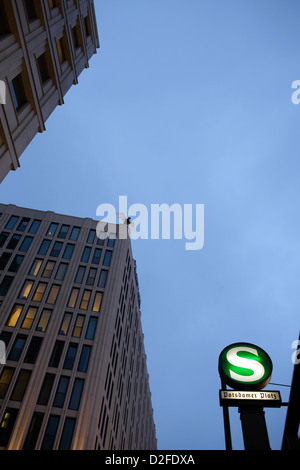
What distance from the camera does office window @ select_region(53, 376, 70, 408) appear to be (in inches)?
1215

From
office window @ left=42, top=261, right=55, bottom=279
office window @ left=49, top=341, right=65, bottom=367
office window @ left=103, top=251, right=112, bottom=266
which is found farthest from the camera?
office window @ left=103, top=251, right=112, bottom=266

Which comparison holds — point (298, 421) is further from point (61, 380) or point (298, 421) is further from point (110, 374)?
point (110, 374)

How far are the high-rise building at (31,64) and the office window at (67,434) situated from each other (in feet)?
86.1

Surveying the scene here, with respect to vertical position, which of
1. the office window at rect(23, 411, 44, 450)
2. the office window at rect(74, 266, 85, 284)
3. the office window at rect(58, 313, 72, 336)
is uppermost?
the office window at rect(74, 266, 85, 284)

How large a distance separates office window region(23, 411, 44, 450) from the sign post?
2821 cm

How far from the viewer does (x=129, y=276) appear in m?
51.8

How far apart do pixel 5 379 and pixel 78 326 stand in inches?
355

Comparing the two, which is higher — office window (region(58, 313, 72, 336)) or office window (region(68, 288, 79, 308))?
office window (region(68, 288, 79, 308))

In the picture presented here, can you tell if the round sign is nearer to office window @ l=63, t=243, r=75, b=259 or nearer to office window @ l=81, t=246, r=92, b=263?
office window @ l=81, t=246, r=92, b=263

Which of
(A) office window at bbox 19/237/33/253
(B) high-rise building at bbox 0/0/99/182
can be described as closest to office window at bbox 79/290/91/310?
(A) office window at bbox 19/237/33/253

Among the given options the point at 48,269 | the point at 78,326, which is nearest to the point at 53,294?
the point at 48,269

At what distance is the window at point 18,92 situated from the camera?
532 inches

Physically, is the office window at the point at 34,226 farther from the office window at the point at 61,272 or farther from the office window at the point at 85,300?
the office window at the point at 85,300

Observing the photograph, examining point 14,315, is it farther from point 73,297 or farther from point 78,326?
point 78,326
